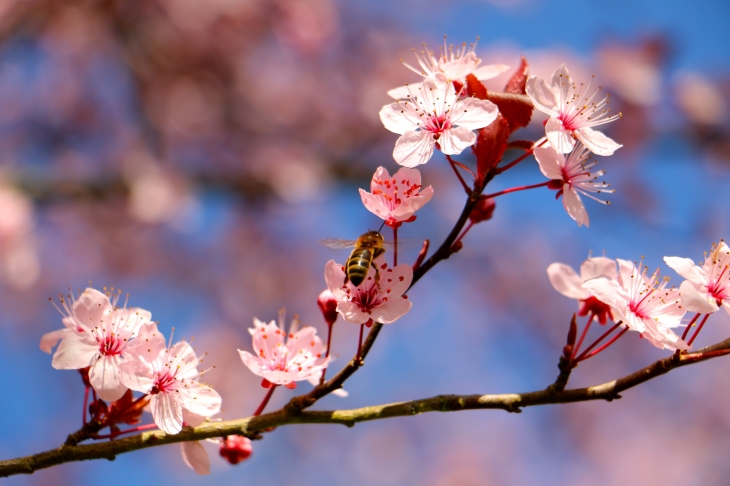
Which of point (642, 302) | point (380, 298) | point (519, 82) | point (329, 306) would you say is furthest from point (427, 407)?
point (519, 82)

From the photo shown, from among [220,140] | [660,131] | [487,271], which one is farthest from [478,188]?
[487,271]

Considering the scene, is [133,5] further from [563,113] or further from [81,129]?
[563,113]

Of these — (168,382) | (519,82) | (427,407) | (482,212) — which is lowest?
(427,407)

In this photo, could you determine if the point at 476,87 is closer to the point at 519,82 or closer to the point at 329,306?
Answer: the point at 519,82

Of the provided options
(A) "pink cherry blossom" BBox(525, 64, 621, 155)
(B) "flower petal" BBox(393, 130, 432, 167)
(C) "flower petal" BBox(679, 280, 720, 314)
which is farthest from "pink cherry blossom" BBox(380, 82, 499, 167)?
(C) "flower petal" BBox(679, 280, 720, 314)

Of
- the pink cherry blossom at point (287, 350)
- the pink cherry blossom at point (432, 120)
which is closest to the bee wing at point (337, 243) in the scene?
the pink cherry blossom at point (287, 350)

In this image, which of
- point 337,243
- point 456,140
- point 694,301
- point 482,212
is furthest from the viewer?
point 337,243

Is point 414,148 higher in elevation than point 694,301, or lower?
higher
